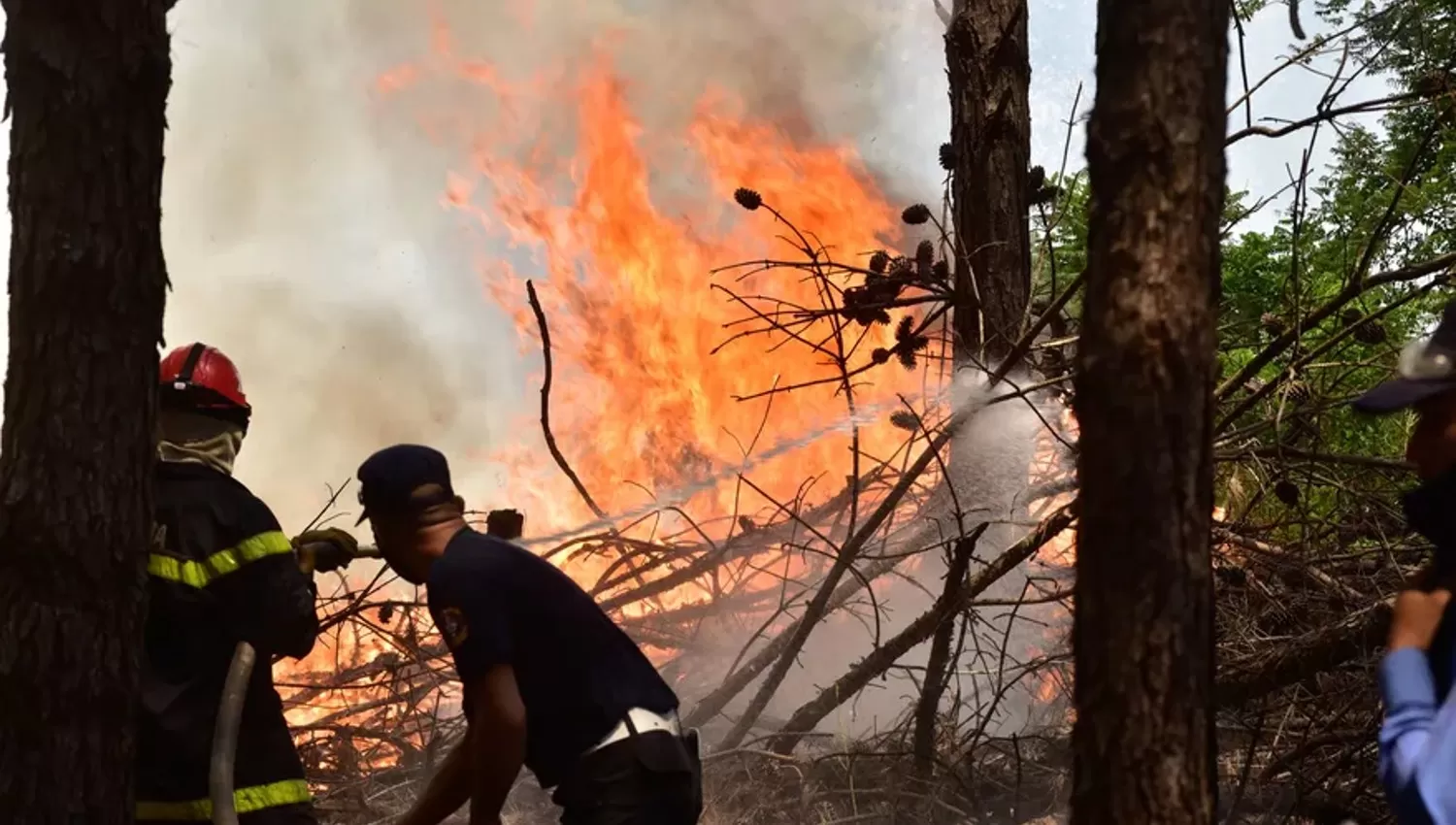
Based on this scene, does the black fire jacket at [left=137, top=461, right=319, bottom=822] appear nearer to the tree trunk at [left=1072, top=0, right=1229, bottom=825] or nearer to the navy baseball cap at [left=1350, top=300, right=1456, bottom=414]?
the tree trunk at [left=1072, top=0, right=1229, bottom=825]

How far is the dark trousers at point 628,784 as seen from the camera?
2725mm

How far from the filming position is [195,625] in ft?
9.99

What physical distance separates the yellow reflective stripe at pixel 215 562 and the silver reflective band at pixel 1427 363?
2.51m

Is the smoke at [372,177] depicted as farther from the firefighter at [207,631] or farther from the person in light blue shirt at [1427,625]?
the person in light blue shirt at [1427,625]

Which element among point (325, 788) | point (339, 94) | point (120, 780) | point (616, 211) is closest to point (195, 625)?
point (120, 780)

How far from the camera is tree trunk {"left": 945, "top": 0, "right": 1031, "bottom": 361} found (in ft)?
19.5

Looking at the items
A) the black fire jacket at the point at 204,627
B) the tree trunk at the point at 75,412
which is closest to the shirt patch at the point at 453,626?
the black fire jacket at the point at 204,627

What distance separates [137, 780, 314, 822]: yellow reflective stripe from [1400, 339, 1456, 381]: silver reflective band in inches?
106

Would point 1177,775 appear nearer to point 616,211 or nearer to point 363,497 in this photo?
point 363,497

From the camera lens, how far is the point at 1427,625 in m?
1.83

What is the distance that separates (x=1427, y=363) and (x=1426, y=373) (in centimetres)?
2

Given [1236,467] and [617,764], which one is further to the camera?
[1236,467]

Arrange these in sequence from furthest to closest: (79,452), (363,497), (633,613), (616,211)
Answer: (616,211)
(633,613)
(363,497)
(79,452)

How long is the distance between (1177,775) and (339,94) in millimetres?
8597
